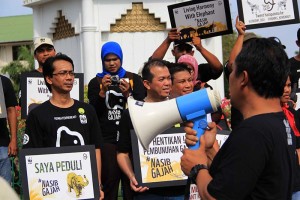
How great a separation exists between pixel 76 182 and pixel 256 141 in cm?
332

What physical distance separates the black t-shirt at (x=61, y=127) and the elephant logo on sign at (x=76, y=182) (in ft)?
0.87

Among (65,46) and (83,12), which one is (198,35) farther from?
(65,46)

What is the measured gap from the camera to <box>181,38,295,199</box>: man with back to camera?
11.2ft

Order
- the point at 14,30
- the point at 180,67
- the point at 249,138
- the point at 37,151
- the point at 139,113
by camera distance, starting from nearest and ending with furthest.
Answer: the point at 249,138
the point at 139,113
the point at 37,151
the point at 180,67
the point at 14,30

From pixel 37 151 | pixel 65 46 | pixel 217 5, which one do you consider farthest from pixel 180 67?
pixel 65 46

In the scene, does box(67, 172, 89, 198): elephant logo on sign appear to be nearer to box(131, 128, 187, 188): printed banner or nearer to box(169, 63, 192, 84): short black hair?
box(131, 128, 187, 188): printed banner

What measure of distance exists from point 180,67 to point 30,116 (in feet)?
4.58

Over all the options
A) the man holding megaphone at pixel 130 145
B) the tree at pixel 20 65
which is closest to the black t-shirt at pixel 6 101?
the man holding megaphone at pixel 130 145

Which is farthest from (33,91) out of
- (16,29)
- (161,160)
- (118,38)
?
(16,29)

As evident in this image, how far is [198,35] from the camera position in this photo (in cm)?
882

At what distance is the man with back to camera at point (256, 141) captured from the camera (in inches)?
134

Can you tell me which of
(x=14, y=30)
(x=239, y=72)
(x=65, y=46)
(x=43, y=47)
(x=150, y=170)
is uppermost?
(x=14, y=30)

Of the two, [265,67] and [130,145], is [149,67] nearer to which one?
[130,145]

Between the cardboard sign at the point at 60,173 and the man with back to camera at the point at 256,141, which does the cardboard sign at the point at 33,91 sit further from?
the man with back to camera at the point at 256,141
